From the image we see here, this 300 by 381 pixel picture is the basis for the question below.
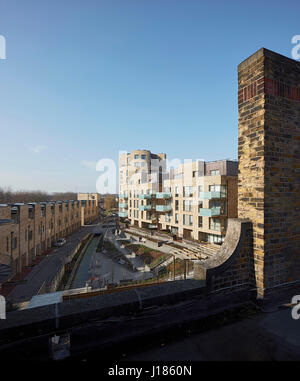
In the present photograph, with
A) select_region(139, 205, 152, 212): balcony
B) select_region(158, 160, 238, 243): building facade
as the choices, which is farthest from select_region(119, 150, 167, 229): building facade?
select_region(158, 160, 238, 243): building facade

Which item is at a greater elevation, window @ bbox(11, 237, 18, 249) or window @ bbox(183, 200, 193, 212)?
window @ bbox(183, 200, 193, 212)

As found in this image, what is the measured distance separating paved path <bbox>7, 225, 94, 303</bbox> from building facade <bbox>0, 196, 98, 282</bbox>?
177cm

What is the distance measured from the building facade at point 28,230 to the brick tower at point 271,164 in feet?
72.9

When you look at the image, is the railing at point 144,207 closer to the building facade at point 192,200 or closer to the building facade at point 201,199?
the building facade at point 192,200

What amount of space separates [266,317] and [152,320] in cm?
167

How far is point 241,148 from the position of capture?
3314 millimetres

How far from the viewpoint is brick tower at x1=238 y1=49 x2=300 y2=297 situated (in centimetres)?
293

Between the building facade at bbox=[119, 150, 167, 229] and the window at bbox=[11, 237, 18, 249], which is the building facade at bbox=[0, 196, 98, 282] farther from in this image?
the building facade at bbox=[119, 150, 167, 229]

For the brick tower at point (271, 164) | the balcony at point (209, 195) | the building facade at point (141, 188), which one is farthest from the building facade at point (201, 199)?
the brick tower at point (271, 164)

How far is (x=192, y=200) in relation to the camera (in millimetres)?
27672

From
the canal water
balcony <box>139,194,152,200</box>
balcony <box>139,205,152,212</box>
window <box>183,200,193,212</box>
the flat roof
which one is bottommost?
the canal water
